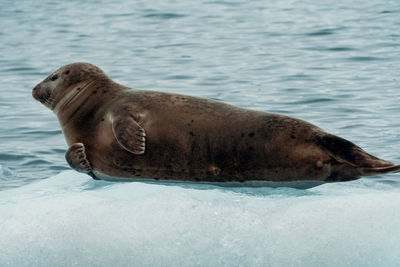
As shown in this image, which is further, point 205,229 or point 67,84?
point 67,84

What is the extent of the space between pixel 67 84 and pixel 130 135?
4.10 feet

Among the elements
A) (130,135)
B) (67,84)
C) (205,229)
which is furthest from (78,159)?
(205,229)

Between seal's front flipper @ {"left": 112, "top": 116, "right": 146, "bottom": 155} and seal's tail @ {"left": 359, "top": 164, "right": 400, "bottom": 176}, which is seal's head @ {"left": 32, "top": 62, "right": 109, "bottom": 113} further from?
seal's tail @ {"left": 359, "top": 164, "right": 400, "bottom": 176}

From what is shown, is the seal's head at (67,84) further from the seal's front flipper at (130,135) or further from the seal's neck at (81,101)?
the seal's front flipper at (130,135)

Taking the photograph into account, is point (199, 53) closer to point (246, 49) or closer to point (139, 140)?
point (246, 49)

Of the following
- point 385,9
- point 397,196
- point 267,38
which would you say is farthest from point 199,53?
point 397,196

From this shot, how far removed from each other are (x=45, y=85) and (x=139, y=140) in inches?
58.1

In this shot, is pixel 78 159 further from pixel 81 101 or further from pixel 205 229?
pixel 205 229

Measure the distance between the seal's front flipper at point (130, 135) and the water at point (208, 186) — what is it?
309 millimetres

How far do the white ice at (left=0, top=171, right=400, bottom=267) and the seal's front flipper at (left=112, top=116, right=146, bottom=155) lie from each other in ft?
1.20

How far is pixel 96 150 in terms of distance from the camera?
6.26 m

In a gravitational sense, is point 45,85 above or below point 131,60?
above

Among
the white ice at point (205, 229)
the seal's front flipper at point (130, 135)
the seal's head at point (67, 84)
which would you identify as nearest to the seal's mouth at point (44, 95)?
the seal's head at point (67, 84)

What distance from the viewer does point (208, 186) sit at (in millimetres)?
5914
